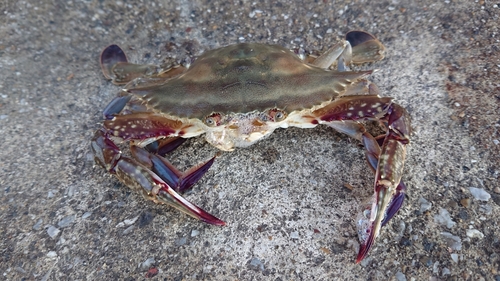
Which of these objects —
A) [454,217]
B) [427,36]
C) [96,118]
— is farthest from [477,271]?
[96,118]

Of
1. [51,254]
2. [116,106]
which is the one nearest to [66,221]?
[51,254]

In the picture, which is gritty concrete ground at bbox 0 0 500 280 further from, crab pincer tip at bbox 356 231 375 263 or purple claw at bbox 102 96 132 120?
purple claw at bbox 102 96 132 120

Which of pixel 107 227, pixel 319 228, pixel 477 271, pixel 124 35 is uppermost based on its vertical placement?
pixel 124 35

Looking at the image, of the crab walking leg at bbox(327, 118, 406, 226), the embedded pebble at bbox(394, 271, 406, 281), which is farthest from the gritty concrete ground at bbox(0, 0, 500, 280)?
the crab walking leg at bbox(327, 118, 406, 226)

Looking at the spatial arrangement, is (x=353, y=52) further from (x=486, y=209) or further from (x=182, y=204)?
(x=182, y=204)

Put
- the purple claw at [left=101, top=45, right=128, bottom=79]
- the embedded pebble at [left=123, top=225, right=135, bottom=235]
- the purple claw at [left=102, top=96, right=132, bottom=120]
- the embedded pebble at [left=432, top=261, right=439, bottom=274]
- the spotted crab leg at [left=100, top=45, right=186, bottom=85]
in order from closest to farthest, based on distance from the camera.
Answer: the embedded pebble at [left=432, top=261, right=439, bottom=274], the embedded pebble at [left=123, top=225, right=135, bottom=235], the purple claw at [left=102, top=96, right=132, bottom=120], the spotted crab leg at [left=100, top=45, right=186, bottom=85], the purple claw at [left=101, top=45, right=128, bottom=79]

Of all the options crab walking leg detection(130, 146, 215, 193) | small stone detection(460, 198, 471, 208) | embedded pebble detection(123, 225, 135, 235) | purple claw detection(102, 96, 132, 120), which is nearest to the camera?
small stone detection(460, 198, 471, 208)

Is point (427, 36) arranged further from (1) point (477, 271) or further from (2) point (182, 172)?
(2) point (182, 172)
